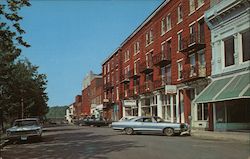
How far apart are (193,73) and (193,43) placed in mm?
2771

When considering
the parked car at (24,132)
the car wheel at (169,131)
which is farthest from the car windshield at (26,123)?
the car wheel at (169,131)

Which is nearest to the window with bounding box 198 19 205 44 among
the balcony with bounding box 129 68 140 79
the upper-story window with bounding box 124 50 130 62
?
the balcony with bounding box 129 68 140 79

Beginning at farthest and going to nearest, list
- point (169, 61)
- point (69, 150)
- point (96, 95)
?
point (96, 95)
point (169, 61)
point (69, 150)

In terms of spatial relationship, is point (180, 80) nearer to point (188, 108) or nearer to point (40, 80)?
point (188, 108)

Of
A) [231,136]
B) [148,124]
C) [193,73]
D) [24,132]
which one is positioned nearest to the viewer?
[231,136]

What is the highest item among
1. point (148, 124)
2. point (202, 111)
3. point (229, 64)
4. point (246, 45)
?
point (246, 45)

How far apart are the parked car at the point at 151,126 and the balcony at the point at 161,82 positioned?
12.3 metres

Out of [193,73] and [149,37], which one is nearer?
[193,73]

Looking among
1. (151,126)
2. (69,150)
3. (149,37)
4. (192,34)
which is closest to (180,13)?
(192,34)

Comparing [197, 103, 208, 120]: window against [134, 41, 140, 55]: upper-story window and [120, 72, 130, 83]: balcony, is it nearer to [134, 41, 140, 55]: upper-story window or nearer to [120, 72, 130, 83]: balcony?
[134, 41, 140, 55]: upper-story window

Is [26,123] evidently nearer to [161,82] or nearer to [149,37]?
[161,82]

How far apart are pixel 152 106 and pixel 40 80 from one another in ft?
46.1

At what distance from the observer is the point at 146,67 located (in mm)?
48844

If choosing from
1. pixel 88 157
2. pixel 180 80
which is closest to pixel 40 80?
pixel 180 80
